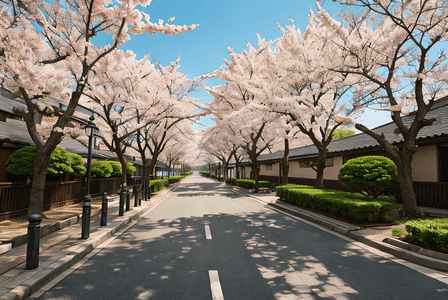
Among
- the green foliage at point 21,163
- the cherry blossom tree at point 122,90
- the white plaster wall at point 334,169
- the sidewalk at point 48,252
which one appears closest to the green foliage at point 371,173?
the white plaster wall at point 334,169

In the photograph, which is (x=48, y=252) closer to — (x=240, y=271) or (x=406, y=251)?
(x=240, y=271)

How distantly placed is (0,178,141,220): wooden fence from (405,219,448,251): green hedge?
479 inches

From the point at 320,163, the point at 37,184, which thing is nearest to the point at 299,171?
the point at 320,163

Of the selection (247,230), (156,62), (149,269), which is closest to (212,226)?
(247,230)

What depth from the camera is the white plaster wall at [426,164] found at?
10.9 metres

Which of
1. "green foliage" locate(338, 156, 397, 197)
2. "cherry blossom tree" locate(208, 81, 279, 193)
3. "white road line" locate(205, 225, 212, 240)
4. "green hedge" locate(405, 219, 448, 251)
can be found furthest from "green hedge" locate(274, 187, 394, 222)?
"cherry blossom tree" locate(208, 81, 279, 193)

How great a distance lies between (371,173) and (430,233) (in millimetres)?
4593

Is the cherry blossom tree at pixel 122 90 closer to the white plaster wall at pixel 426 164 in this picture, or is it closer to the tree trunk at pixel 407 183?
the tree trunk at pixel 407 183

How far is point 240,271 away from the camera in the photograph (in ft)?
15.0

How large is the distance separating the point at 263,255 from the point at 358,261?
2.10 meters

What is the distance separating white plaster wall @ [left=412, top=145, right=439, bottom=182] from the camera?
429 inches

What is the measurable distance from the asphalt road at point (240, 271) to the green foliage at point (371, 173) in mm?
3679

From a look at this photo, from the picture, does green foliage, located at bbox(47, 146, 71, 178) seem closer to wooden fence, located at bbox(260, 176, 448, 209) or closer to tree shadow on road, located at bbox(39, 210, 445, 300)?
tree shadow on road, located at bbox(39, 210, 445, 300)

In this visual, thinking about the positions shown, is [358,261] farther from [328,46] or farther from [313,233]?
[328,46]
